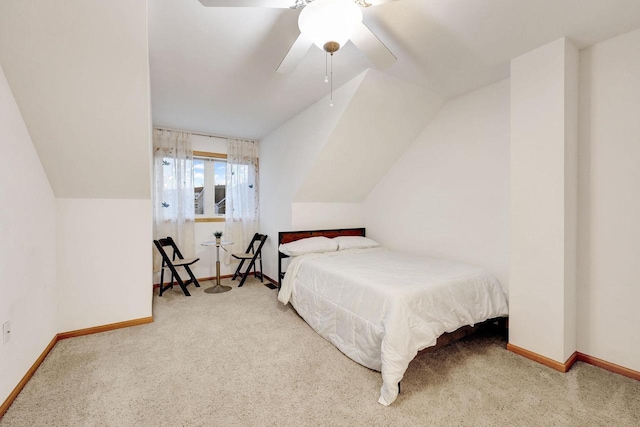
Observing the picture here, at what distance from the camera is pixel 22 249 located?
1789 mm

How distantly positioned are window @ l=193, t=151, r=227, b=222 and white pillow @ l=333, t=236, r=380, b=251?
204 cm

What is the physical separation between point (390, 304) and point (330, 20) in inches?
64.9

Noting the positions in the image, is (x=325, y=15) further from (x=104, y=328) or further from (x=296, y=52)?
(x=104, y=328)

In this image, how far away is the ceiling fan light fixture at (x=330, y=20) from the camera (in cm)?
130

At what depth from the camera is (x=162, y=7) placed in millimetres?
1655

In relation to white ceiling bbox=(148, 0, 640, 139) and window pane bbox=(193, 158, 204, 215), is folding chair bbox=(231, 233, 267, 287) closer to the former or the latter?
window pane bbox=(193, 158, 204, 215)

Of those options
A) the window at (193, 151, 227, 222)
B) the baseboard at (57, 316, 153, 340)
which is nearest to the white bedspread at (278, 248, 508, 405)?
the baseboard at (57, 316, 153, 340)

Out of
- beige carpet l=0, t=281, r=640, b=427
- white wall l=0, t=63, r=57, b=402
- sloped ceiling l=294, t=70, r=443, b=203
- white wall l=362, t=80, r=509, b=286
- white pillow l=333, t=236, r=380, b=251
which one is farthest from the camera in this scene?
white pillow l=333, t=236, r=380, b=251

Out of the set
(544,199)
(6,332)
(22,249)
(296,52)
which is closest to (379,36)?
(296,52)

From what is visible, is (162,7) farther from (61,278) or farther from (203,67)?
(61,278)

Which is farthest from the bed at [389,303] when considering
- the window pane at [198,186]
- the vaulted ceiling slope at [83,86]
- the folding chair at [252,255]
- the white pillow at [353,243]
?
the window pane at [198,186]

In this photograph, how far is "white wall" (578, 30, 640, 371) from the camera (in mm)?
1826

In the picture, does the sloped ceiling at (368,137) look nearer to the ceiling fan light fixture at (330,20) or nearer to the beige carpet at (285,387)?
the ceiling fan light fixture at (330,20)

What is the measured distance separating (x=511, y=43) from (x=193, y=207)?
158 inches
